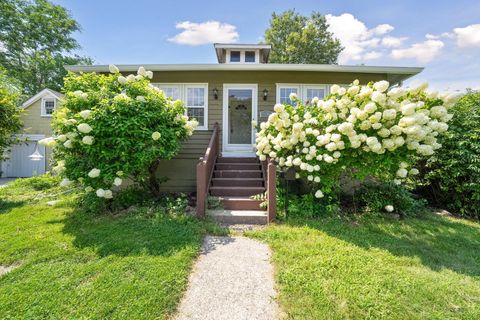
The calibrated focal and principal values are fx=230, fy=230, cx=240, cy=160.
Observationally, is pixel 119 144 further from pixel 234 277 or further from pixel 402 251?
pixel 402 251

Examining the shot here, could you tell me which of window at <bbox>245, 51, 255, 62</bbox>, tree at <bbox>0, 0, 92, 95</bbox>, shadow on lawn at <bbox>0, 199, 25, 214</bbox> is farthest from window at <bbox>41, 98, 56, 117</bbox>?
window at <bbox>245, 51, 255, 62</bbox>

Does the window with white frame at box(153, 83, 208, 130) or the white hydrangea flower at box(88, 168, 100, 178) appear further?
the window with white frame at box(153, 83, 208, 130)

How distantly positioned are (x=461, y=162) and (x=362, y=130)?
112 inches

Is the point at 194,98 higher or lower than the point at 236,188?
higher

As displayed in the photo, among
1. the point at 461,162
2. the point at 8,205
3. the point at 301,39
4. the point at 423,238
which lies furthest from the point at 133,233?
the point at 301,39

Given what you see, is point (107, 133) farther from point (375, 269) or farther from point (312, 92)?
point (312, 92)

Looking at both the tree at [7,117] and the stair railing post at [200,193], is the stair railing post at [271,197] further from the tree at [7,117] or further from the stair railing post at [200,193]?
the tree at [7,117]

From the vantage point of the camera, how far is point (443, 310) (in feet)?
7.13

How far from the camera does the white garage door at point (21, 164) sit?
11.6 metres

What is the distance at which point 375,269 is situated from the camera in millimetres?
2809

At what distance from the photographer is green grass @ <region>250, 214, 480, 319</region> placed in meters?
2.20

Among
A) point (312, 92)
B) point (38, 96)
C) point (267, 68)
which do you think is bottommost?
point (312, 92)

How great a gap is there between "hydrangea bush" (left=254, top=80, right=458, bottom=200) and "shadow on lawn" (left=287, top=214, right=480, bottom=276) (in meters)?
0.89

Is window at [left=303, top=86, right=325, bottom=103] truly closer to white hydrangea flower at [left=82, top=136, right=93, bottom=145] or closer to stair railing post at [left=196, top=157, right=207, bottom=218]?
stair railing post at [left=196, top=157, right=207, bottom=218]
